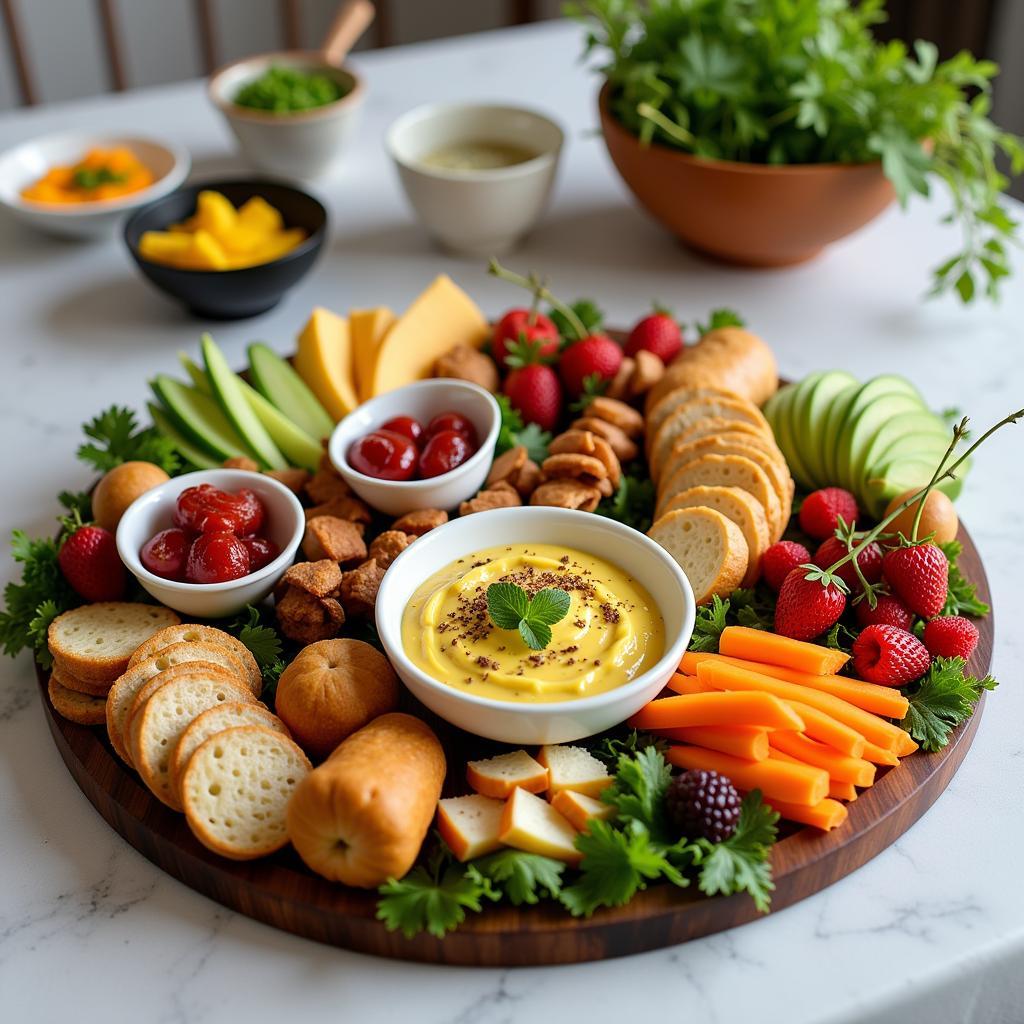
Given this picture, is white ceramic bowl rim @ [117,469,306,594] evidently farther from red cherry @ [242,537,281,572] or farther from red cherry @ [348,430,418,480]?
red cherry @ [348,430,418,480]

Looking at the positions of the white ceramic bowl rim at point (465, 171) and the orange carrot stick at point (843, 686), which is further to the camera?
the white ceramic bowl rim at point (465, 171)

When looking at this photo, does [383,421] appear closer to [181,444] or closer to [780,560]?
[181,444]

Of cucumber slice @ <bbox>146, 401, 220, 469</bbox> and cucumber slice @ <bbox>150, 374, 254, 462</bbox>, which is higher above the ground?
cucumber slice @ <bbox>150, 374, 254, 462</bbox>

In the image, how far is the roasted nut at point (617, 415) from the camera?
2.87 meters

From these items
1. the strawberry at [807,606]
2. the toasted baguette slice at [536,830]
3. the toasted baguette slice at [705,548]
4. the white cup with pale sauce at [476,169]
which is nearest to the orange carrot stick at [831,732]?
the strawberry at [807,606]

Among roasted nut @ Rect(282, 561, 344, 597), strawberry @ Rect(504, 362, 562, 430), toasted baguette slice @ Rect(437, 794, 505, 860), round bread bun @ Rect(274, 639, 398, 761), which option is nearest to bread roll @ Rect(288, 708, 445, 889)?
toasted baguette slice @ Rect(437, 794, 505, 860)

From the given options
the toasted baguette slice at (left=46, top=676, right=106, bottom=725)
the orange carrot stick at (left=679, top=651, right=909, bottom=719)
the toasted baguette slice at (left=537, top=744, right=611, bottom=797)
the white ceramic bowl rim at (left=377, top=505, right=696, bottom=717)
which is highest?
the white ceramic bowl rim at (left=377, top=505, right=696, bottom=717)

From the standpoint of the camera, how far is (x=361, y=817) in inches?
72.4

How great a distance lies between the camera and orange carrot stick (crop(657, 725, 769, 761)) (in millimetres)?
2021

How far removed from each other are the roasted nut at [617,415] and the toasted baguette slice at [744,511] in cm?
39

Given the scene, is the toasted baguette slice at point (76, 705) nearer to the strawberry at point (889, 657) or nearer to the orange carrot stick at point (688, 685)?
the orange carrot stick at point (688, 685)

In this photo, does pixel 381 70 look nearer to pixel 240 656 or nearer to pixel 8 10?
pixel 8 10

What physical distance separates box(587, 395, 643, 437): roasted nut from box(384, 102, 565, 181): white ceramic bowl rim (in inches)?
44.4

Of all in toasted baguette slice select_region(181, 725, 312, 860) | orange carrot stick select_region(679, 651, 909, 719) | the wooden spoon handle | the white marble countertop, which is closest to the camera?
the white marble countertop
